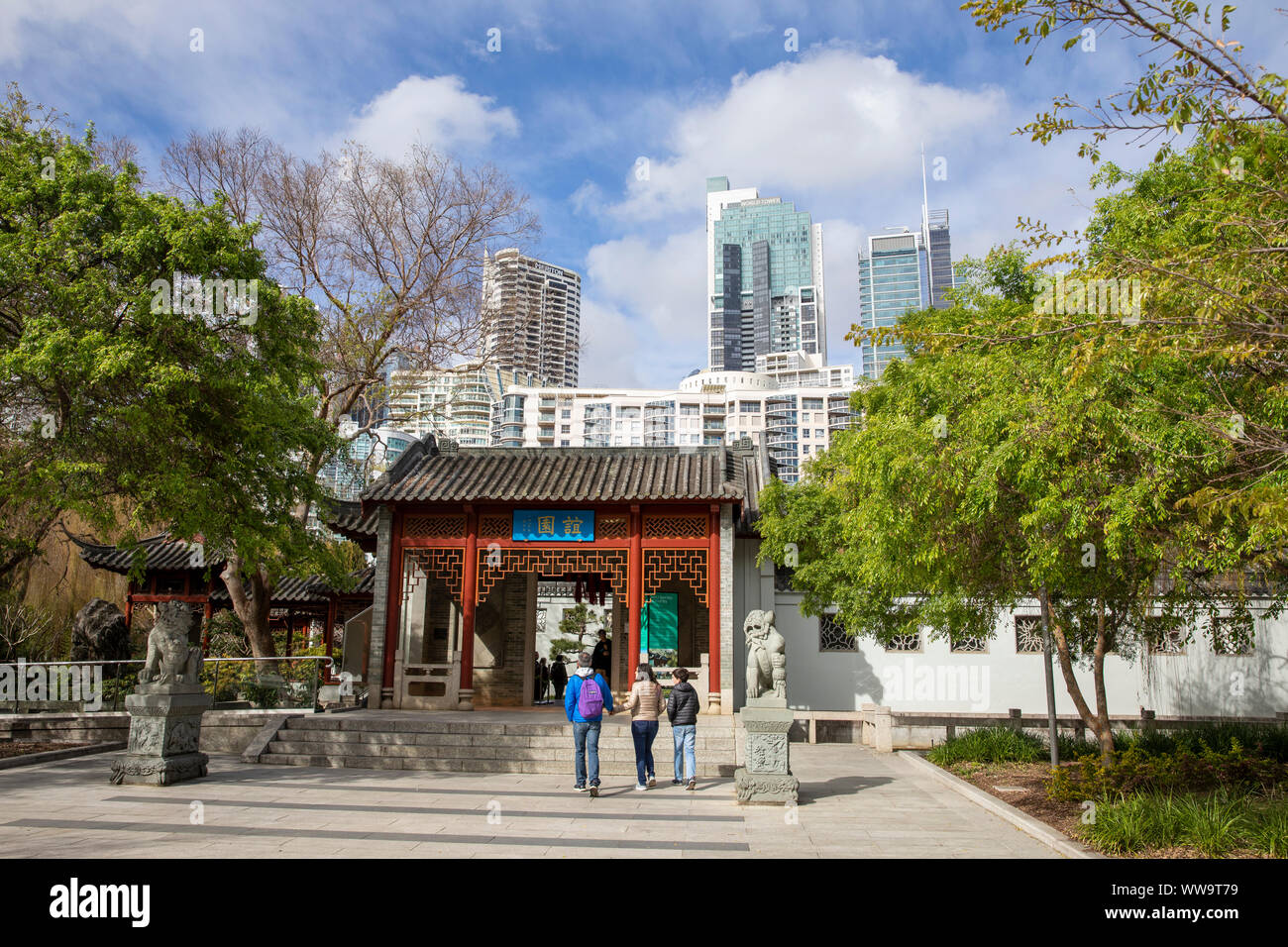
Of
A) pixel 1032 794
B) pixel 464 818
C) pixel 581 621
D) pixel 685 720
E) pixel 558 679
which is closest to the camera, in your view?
pixel 464 818

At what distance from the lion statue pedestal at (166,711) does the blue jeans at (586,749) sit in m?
4.70

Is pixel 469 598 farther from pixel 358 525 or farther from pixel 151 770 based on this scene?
pixel 151 770

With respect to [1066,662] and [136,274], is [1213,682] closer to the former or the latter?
[1066,662]

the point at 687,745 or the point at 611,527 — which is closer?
the point at 687,745

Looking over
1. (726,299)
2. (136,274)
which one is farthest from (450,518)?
(726,299)

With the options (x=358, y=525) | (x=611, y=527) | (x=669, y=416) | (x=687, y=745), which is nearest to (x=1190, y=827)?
(x=687, y=745)

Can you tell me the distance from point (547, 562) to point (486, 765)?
4.46 metres

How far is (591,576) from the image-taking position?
19281 mm

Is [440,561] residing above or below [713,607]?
above

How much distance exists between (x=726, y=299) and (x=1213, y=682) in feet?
447

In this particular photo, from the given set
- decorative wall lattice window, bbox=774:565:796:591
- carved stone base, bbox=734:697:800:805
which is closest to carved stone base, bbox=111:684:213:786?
carved stone base, bbox=734:697:800:805

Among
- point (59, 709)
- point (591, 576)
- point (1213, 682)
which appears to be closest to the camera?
point (59, 709)

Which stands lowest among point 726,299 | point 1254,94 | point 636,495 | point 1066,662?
point 1066,662

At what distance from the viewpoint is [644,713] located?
9.91m
